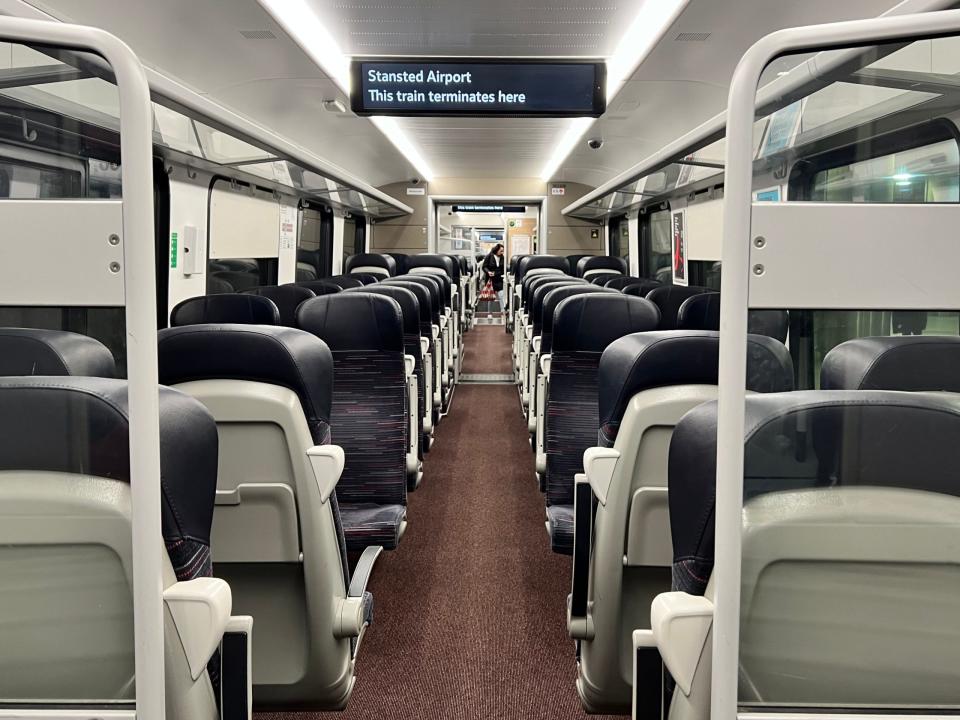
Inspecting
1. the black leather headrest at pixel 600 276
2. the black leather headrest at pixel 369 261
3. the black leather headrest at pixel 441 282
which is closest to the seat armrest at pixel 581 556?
the black leather headrest at pixel 441 282

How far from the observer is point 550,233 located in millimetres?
16719

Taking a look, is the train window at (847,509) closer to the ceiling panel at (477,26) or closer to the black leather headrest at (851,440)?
the black leather headrest at (851,440)

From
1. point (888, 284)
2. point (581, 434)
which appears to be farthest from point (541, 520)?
point (888, 284)

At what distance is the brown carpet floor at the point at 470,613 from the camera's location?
295cm

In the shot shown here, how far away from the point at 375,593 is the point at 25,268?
305cm

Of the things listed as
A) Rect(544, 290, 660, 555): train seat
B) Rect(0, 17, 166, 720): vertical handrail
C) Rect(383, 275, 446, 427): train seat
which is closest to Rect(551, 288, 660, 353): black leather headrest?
Rect(544, 290, 660, 555): train seat

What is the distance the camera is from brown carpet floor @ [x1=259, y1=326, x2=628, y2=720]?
2.95 metres

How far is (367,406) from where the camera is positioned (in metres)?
3.92

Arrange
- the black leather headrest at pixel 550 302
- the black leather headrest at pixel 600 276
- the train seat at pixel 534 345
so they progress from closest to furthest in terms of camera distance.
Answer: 1. the black leather headrest at pixel 550 302
2. the train seat at pixel 534 345
3. the black leather headrest at pixel 600 276

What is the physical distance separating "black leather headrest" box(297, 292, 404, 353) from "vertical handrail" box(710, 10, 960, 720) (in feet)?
8.77

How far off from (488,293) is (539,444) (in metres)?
18.5

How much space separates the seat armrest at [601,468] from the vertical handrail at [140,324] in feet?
4.58

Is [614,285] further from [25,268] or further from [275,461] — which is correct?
[25,268]

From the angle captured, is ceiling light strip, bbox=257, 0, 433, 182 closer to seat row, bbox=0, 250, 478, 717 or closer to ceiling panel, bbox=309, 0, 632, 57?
ceiling panel, bbox=309, 0, 632, 57
